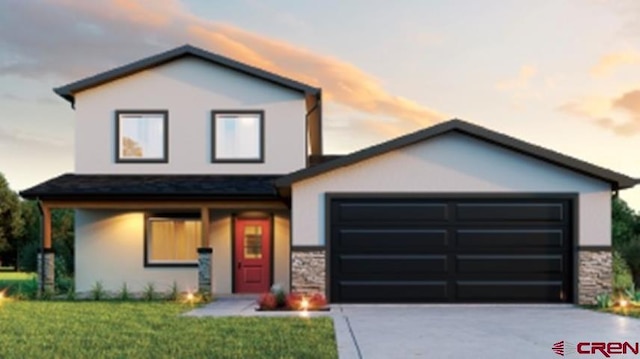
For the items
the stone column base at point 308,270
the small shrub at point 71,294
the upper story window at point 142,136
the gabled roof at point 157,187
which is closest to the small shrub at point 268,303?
the stone column base at point 308,270

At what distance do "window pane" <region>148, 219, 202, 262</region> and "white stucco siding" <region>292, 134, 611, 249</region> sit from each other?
5780 mm

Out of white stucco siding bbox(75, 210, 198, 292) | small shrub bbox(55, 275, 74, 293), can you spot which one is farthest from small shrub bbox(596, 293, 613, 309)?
small shrub bbox(55, 275, 74, 293)

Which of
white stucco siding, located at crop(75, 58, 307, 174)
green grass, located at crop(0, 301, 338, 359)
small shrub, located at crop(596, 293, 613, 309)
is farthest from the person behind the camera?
white stucco siding, located at crop(75, 58, 307, 174)

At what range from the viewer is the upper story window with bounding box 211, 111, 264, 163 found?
21375 millimetres

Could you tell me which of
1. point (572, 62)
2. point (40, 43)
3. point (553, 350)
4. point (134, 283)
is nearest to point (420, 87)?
point (572, 62)

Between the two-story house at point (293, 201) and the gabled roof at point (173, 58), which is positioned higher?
the gabled roof at point (173, 58)

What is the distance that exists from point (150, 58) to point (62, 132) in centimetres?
528

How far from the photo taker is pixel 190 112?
21.4 metres

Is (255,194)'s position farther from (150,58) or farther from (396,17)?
(396,17)

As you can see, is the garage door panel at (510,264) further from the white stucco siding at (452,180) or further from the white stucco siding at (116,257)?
the white stucco siding at (116,257)

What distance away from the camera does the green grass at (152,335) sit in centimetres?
1015

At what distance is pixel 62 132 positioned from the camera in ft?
81.0

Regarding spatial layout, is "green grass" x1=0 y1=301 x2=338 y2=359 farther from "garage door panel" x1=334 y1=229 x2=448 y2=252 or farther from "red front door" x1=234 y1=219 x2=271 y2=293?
"red front door" x1=234 y1=219 x2=271 y2=293

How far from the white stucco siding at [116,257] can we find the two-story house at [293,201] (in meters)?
0.04
